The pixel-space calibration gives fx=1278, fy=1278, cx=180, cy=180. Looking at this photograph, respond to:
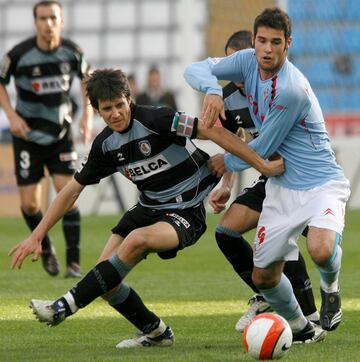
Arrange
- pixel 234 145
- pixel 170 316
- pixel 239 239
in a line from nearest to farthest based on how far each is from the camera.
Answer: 1. pixel 234 145
2. pixel 239 239
3. pixel 170 316

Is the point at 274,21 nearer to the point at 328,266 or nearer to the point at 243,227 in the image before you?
the point at 328,266

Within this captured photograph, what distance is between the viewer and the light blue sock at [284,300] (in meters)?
6.93

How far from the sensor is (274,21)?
6.67 m

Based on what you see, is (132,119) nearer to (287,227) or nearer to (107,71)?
(107,71)

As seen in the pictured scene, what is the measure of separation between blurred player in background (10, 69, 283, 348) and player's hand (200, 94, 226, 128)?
6 centimetres

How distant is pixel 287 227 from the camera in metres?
6.81

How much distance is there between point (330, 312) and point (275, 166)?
0.84 m

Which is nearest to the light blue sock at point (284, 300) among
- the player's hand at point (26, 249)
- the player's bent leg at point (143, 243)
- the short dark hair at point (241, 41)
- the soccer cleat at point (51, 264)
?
the player's bent leg at point (143, 243)

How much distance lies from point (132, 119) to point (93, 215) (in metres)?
10.7

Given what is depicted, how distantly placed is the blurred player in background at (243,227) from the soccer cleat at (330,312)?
40cm

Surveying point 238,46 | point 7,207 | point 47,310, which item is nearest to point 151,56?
point 7,207

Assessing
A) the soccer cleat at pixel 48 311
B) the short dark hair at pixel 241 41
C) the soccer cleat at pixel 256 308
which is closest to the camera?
the soccer cleat at pixel 48 311

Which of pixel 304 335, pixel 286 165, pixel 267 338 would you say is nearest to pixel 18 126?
pixel 286 165

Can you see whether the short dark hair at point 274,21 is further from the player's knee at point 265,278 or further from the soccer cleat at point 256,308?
the soccer cleat at point 256,308
